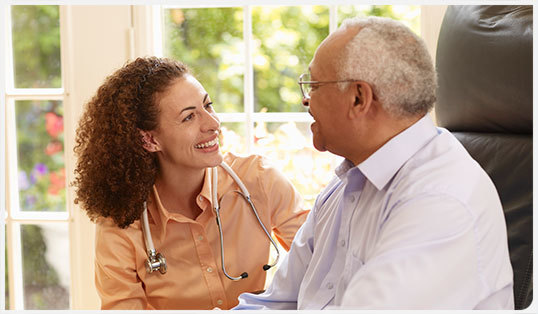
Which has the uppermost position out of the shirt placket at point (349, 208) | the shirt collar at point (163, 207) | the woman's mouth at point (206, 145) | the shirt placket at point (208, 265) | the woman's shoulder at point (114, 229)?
the woman's mouth at point (206, 145)

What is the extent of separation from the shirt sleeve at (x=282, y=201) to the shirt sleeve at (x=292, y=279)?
338mm

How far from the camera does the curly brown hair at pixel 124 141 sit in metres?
1.77

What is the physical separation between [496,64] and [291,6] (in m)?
1.07

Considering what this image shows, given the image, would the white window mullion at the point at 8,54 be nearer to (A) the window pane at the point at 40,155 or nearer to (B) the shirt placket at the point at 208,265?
(A) the window pane at the point at 40,155

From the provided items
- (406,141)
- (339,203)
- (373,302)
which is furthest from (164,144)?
(373,302)

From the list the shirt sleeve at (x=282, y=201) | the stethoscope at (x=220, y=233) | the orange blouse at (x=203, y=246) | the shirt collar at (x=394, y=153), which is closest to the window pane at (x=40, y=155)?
the orange blouse at (x=203, y=246)

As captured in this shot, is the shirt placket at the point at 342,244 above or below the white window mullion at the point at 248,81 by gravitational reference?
below

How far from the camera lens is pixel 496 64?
4.94ft

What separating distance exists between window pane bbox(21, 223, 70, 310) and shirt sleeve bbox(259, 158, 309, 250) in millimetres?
997

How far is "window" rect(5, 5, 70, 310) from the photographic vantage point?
96.2 inches

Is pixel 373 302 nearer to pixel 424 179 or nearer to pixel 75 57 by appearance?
pixel 424 179

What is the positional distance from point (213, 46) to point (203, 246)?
0.91 m

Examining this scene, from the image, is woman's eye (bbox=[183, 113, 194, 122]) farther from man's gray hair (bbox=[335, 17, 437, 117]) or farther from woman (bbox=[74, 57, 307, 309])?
man's gray hair (bbox=[335, 17, 437, 117])

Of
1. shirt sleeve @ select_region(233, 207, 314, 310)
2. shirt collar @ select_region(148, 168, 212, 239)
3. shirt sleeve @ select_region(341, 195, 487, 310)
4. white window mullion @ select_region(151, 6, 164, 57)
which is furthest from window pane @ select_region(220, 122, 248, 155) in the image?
shirt sleeve @ select_region(341, 195, 487, 310)
